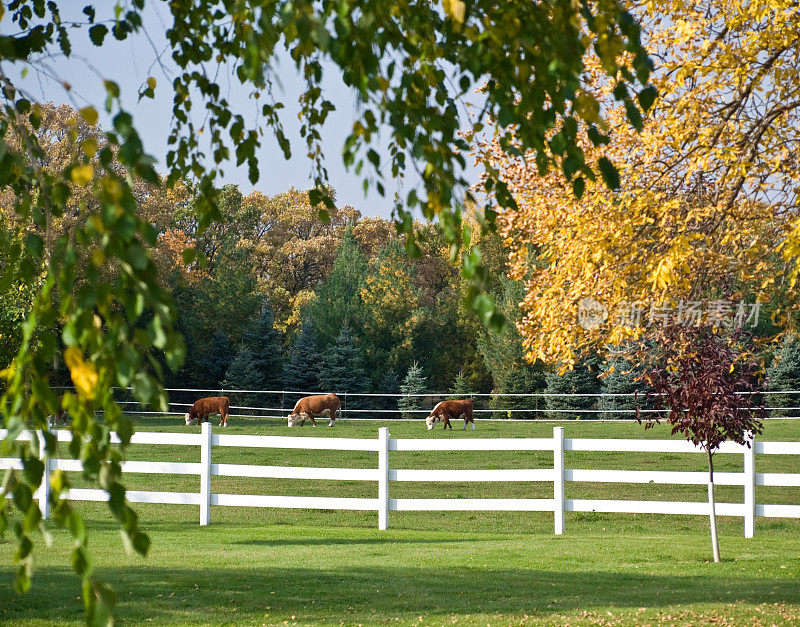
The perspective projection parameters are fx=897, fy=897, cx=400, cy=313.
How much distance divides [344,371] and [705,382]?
32406mm

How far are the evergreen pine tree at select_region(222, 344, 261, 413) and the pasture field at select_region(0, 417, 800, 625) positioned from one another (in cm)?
2343

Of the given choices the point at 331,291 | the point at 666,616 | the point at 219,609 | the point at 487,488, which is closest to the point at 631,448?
the point at 666,616

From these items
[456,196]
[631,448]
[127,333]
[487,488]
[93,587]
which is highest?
[456,196]

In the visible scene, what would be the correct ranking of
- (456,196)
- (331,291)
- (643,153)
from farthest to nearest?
(331,291)
(643,153)
(456,196)

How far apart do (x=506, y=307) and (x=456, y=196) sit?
36.4 m

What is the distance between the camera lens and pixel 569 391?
38.8 m

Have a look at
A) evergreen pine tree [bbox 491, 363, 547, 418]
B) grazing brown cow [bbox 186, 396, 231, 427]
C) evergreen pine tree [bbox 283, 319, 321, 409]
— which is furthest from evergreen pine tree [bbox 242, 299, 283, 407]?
evergreen pine tree [bbox 491, 363, 547, 418]

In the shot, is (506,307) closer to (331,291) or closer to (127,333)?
(331,291)

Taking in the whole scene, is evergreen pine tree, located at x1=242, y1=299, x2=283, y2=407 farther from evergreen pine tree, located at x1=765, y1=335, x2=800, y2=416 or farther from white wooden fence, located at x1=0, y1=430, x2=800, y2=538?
white wooden fence, located at x1=0, y1=430, x2=800, y2=538

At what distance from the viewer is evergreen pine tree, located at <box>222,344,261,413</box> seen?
38938 mm

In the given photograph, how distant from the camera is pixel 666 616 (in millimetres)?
6590

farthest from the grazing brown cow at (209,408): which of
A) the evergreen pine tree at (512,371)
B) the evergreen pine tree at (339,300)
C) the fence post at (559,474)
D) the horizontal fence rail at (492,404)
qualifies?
the fence post at (559,474)

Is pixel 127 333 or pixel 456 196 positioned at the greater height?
pixel 456 196

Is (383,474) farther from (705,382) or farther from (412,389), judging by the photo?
(412,389)
